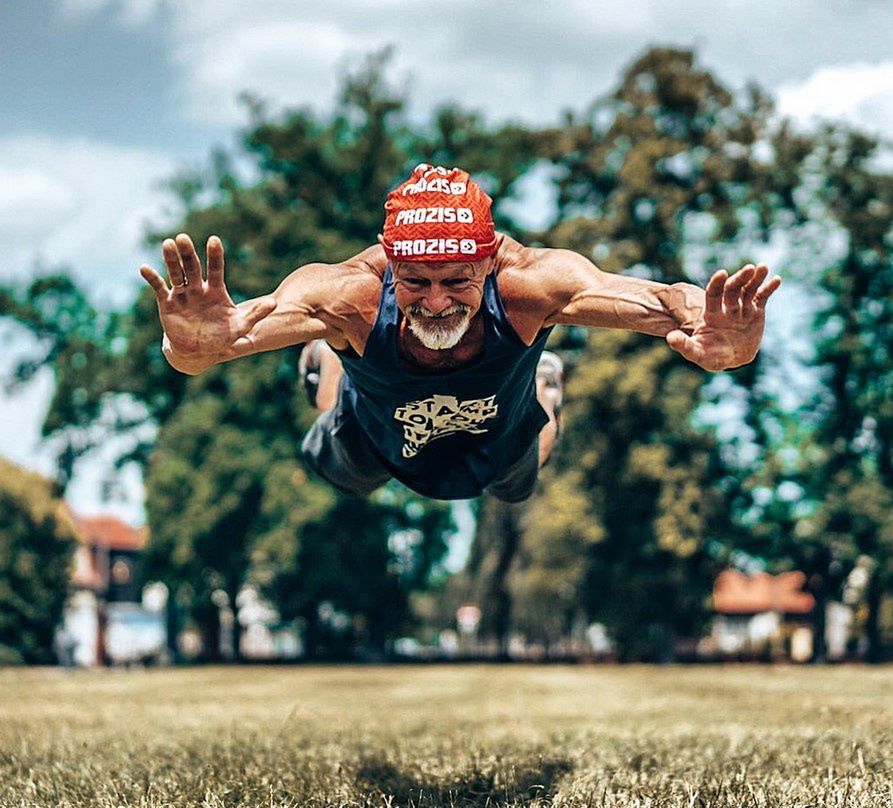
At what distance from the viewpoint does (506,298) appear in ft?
21.0

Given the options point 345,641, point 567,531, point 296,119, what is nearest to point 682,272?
point 567,531

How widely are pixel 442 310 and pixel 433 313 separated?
47mm

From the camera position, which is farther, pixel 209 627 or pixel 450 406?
pixel 209 627

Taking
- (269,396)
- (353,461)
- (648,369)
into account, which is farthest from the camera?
(269,396)

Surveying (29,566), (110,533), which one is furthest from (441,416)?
(110,533)

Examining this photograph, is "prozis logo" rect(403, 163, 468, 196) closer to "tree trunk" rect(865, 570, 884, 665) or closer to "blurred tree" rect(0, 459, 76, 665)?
"tree trunk" rect(865, 570, 884, 665)

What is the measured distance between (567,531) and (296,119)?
1771cm

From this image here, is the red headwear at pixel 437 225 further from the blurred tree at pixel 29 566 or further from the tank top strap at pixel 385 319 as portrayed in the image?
the blurred tree at pixel 29 566

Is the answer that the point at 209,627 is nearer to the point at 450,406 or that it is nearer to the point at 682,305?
the point at 450,406

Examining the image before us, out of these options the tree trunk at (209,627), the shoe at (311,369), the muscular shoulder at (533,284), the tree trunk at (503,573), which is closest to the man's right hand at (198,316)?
the muscular shoulder at (533,284)

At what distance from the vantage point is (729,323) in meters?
5.86

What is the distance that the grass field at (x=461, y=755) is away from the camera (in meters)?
6.36

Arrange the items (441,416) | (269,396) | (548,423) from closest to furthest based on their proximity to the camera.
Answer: (441,416) → (548,423) → (269,396)

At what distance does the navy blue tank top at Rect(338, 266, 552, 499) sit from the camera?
6.46m
